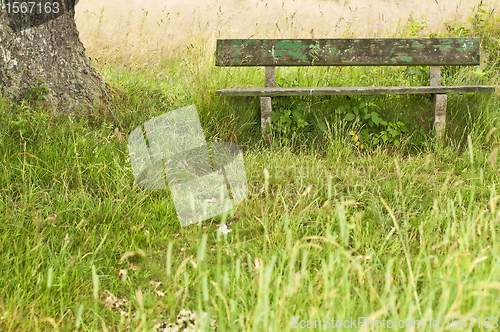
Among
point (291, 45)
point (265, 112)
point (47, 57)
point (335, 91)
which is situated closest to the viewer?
point (47, 57)

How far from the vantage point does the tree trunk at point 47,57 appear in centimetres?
315

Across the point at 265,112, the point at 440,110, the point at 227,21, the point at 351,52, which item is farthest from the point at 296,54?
the point at 227,21

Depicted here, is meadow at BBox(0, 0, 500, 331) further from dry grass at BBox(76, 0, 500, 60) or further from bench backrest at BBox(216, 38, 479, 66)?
dry grass at BBox(76, 0, 500, 60)

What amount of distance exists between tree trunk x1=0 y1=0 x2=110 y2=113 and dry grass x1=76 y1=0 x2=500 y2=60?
1.94m

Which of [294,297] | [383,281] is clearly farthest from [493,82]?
[294,297]

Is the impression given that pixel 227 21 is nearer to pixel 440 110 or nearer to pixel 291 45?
pixel 291 45

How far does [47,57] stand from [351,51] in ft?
8.26

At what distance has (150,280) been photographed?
206cm

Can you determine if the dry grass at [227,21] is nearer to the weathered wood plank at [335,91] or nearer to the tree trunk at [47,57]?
the weathered wood plank at [335,91]

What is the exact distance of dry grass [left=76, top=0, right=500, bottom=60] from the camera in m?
6.25

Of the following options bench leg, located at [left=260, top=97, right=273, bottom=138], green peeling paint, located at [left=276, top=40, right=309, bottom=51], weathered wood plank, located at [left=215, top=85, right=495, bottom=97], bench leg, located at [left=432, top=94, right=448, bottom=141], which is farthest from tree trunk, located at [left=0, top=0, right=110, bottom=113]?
bench leg, located at [left=432, top=94, right=448, bottom=141]

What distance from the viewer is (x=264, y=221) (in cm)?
227

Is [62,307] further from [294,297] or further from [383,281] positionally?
[383,281]

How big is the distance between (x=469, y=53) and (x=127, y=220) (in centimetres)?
327
